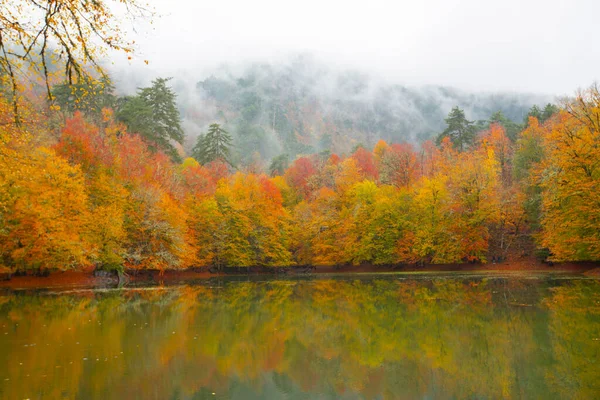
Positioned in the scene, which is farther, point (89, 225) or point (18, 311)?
point (89, 225)

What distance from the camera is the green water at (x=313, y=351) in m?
8.47

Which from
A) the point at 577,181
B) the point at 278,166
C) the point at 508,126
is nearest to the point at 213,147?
the point at 278,166

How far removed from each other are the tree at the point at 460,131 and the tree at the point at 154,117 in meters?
46.6

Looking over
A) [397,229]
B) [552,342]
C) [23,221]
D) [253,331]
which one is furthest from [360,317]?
[397,229]

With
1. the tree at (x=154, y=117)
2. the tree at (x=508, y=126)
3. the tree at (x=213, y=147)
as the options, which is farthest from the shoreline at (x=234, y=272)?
the tree at (x=508, y=126)

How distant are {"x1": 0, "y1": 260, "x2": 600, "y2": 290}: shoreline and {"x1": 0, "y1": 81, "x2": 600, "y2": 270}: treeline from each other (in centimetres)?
122

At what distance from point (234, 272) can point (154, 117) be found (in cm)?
2868

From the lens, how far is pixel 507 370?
9281 millimetres

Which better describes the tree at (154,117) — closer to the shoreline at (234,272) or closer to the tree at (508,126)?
the shoreline at (234,272)

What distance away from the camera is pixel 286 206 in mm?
65875

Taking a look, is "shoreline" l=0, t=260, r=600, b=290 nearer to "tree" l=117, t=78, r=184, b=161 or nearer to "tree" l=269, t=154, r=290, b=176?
"tree" l=117, t=78, r=184, b=161

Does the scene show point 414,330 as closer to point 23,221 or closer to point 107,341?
point 107,341

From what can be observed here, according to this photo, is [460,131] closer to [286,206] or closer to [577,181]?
[286,206]

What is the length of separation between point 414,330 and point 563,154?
26.3m
